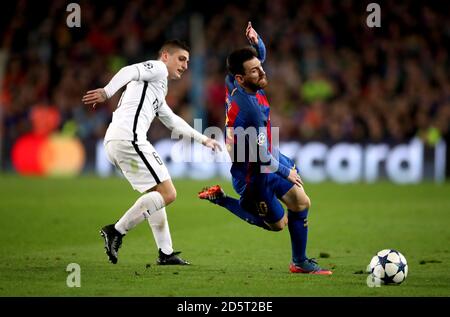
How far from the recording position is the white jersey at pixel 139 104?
28.8ft

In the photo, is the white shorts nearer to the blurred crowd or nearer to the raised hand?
the raised hand

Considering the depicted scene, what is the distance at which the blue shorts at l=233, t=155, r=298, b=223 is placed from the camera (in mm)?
8523

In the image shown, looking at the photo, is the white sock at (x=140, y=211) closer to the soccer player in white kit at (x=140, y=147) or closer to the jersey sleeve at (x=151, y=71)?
the soccer player in white kit at (x=140, y=147)

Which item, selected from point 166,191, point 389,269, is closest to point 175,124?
point 166,191

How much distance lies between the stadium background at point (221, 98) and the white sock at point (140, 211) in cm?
280

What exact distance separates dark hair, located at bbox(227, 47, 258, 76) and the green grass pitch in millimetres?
1848

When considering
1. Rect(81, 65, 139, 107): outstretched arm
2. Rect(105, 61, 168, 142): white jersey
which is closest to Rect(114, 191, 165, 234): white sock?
Rect(105, 61, 168, 142): white jersey

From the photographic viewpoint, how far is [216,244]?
36.1 ft

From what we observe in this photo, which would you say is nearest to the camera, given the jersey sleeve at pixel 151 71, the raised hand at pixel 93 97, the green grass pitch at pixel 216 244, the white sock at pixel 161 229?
the green grass pitch at pixel 216 244

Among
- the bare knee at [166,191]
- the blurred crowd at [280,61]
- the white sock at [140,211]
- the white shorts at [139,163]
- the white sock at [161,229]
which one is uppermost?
the blurred crowd at [280,61]

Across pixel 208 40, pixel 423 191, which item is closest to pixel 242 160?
pixel 423 191

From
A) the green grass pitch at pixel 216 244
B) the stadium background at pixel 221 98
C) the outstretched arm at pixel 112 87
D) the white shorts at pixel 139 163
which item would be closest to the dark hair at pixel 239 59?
the outstretched arm at pixel 112 87

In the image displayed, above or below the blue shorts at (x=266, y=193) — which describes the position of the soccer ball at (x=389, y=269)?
below

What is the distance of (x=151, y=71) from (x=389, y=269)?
9.45ft
